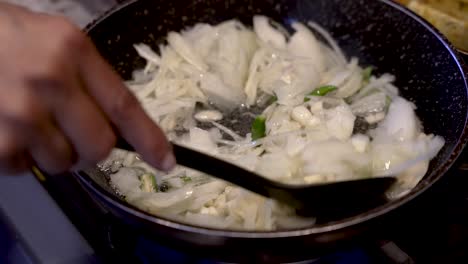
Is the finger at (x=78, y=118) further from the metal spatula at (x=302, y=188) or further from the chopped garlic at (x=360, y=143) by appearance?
the chopped garlic at (x=360, y=143)

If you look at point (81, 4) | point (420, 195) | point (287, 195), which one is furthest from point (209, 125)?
point (81, 4)

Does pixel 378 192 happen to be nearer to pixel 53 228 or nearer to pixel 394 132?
pixel 394 132

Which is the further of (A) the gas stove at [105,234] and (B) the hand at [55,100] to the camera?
(A) the gas stove at [105,234]

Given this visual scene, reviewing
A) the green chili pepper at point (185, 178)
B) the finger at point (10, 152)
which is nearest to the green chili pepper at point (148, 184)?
the green chili pepper at point (185, 178)

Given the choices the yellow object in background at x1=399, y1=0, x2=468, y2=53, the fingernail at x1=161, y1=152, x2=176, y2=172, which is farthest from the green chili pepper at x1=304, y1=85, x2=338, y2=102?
the fingernail at x1=161, y1=152, x2=176, y2=172

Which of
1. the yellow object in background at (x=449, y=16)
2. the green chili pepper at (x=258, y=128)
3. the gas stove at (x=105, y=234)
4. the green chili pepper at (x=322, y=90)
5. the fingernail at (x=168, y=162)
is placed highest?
the fingernail at (x=168, y=162)

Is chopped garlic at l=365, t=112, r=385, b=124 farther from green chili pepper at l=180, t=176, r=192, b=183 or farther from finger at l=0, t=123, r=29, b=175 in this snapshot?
finger at l=0, t=123, r=29, b=175

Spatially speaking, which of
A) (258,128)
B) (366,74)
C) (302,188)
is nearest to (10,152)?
(302,188)
